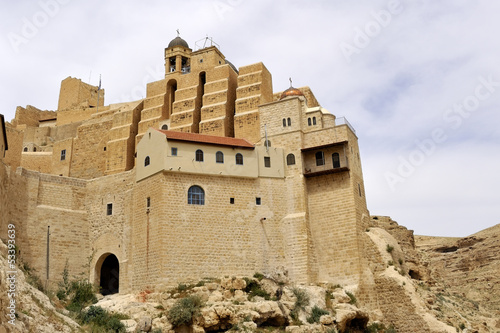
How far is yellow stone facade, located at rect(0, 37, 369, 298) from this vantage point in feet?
82.6

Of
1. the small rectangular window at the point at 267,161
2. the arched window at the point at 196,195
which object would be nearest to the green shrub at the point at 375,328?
the small rectangular window at the point at 267,161

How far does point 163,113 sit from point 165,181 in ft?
36.4

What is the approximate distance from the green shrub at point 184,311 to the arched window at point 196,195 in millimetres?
5212

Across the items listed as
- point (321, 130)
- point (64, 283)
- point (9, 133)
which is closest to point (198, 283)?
point (64, 283)

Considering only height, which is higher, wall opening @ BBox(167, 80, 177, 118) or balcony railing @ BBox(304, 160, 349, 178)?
wall opening @ BBox(167, 80, 177, 118)

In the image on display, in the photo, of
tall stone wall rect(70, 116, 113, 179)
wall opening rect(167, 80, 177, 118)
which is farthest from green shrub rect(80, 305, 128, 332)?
wall opening rect(167, 80, 177, 118)

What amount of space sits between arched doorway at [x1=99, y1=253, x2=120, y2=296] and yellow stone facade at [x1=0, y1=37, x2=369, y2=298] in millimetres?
74

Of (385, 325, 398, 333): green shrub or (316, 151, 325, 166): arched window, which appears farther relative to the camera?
(316, 151, 325, 166): arched window

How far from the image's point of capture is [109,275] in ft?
93.2

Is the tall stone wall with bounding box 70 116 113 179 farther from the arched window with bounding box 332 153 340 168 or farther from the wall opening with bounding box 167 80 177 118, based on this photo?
the arched window with bounding box 332 153 340 168

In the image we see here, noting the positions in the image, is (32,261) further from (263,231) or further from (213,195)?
(263,231)

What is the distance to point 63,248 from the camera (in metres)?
26.8

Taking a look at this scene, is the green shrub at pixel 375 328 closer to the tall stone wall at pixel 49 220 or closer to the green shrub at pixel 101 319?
the green shrub at pixel 101 319

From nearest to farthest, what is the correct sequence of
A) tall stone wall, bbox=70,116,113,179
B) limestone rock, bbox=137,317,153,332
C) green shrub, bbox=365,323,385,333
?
limestone rock, bbox=137,317,153,332 < green shrub, bbox=365,323,385,333 < tall stone wall, bbox=70,116,113,179
